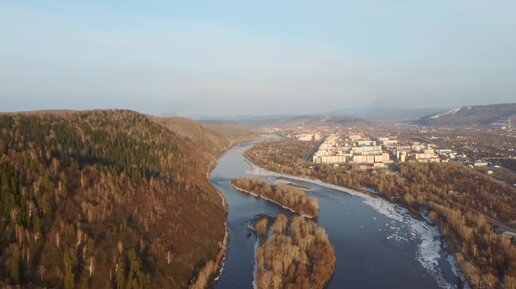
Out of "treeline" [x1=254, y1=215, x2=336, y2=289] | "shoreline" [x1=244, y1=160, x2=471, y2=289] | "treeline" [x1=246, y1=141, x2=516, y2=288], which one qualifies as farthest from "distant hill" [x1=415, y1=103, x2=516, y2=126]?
"treeline" [x1=254, y1=215, x2=336, y2=289]

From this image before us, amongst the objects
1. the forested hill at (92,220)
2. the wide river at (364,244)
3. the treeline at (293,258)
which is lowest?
the wide river at (364,244)

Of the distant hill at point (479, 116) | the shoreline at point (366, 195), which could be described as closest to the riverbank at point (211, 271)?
the shoreline at point (366, 195)

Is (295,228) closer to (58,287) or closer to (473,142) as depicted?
(58,287)

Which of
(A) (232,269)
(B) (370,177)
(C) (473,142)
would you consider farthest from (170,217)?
(C) (473,142)

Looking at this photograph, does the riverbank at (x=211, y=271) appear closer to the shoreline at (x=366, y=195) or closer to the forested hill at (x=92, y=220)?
the forested hill at (x=92, y=220)

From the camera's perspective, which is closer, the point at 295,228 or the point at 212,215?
the point at 295,228

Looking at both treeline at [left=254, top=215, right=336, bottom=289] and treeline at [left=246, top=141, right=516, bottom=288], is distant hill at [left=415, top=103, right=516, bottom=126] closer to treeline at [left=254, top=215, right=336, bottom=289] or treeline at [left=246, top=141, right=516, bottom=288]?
treeline at [left=246, top=141, right=516, bottom=288]

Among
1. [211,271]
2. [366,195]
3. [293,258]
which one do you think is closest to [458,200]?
[366,195]
